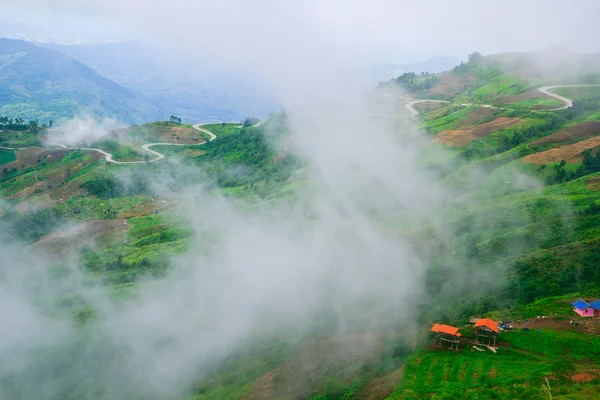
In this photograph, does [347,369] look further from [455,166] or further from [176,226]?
[176,226]

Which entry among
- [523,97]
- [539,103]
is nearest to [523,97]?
[523,97]

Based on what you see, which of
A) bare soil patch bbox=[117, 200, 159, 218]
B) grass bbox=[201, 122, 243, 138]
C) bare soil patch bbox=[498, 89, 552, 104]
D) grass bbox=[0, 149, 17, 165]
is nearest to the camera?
bare soil patch bbox=[117, 200, 159, 218]

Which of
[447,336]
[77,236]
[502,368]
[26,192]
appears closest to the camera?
[502,368]

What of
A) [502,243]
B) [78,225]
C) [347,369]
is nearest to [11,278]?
[78,225]

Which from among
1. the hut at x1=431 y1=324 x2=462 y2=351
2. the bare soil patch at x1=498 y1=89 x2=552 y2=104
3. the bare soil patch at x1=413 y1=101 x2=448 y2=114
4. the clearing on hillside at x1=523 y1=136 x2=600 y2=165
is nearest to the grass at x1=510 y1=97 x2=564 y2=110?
the bare soil patch at x1=498 y1=89 x2=552 y2=104

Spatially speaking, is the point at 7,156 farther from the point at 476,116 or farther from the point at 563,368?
the point at 563,368

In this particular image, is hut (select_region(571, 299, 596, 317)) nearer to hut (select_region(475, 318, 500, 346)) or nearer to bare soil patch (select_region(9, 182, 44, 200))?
hut (select_region(475, 318, 500, 346))

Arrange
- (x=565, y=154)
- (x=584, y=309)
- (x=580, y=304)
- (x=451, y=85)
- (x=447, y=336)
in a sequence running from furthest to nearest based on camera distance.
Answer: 1. (x=451, y=85)
2. (x=565, y=154)
3. (x=580, y=304)
4. (x=584, y=309)
5. (x=447, y=336)
